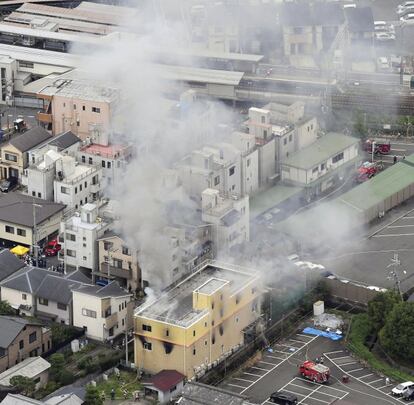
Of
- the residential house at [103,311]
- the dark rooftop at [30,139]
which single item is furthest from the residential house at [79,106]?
the residential house at [103,311]

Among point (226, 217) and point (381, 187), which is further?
point (381, 187)

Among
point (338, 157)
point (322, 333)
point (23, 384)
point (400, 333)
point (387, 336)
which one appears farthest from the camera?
point (338, 157)

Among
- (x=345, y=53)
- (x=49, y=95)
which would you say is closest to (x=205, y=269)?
(x=49, y=95)

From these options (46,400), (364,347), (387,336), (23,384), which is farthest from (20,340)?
(387,336)

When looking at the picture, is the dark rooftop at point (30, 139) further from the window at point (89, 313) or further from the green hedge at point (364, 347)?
the green hedge at point (364, 347)

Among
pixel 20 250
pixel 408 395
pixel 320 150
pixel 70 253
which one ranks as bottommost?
pixel 408 395

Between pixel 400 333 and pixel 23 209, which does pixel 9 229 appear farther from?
pixel 400 333
